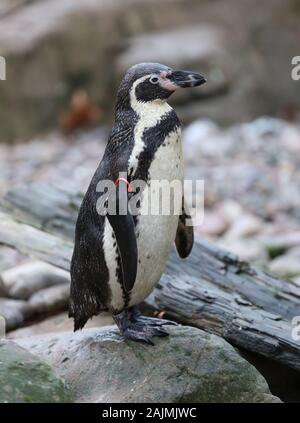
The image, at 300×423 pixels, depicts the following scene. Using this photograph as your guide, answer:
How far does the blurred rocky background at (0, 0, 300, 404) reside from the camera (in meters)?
7.47

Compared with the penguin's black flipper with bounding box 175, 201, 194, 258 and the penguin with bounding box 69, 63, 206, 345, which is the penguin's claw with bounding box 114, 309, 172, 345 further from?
the penguin's black flipper with bounding box 175, 201, 194, 258

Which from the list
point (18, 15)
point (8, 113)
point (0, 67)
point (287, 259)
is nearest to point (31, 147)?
point (8, 113)

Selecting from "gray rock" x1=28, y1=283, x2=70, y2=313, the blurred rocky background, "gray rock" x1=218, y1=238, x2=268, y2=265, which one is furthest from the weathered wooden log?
the blurred rocky background

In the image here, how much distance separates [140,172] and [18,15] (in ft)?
21.5

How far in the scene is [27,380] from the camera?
257 centimetres

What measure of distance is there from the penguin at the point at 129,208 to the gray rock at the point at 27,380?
35 centimetres

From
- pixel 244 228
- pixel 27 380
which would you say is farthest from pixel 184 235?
pixel 244 228

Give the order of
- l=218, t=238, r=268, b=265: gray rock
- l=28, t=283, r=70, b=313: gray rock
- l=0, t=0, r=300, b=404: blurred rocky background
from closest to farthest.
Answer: l=28, t=283, r=70, b=313: gray rock
l=218, t=238, r=268, b=265: gray rock
l=0, t=0, r=300, b=404: blurred rocky background

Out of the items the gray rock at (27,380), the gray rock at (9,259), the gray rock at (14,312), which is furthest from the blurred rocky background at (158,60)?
the gray rock at (27,380)

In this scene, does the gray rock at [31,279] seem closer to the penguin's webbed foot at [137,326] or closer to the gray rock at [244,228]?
the penguin's webbed foot at [137,326]

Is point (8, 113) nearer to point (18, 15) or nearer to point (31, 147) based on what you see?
point (31, 147)

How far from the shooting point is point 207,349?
284cm

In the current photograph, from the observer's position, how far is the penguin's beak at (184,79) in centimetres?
279

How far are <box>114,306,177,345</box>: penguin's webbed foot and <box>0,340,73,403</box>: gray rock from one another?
380 millimetres
